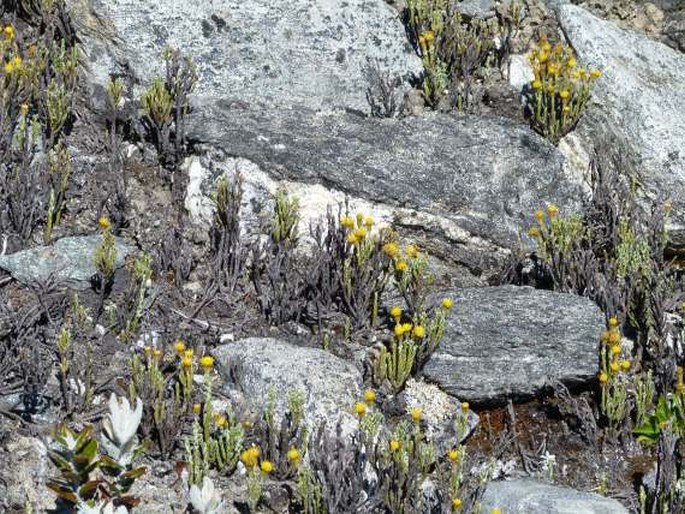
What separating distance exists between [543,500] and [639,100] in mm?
3623

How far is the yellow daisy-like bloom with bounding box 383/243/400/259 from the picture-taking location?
6.25 metres

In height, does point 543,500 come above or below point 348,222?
below

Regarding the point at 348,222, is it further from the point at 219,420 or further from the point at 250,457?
the point at 250,457

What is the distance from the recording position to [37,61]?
710cm

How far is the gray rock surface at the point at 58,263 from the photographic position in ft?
20.1

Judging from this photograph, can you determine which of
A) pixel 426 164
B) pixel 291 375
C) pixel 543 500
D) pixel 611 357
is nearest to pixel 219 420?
pixel 291 375

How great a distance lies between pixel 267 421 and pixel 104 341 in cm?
115

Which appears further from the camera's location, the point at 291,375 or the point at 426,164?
the point at 426,164

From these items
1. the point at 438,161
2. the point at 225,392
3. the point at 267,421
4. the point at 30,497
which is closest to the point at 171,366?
the point at 225,392

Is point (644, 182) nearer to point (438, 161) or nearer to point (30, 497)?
point (438, 161)

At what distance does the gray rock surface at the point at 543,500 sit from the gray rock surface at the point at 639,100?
2560 millimetres

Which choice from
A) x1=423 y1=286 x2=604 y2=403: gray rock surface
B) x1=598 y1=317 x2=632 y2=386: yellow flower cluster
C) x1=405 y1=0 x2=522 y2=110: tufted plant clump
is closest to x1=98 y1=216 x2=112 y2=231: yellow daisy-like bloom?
x1=423 y1=286 x2=604 y2=403: gray rock surface

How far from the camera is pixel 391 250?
→ 246 inches

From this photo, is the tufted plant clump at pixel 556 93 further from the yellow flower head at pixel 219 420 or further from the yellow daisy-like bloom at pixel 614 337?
the yellow flower head at pixel 219 420
